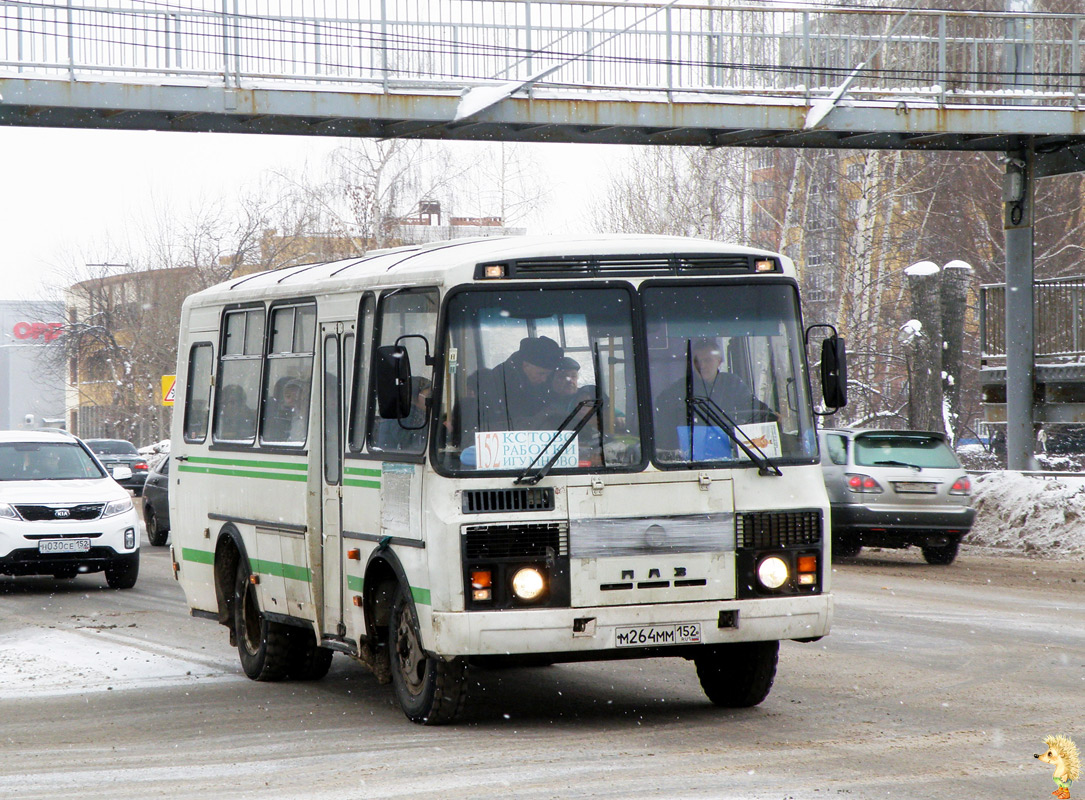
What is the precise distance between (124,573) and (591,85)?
1021 centimetres

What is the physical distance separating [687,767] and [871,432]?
13.2m

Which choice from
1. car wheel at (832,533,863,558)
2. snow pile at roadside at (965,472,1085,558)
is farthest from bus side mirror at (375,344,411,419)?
snow pile at roadside at (965,472,1085,558)

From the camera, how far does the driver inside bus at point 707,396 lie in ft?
27.2

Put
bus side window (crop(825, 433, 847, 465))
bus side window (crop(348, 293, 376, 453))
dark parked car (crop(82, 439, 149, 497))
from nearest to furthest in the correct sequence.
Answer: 1. bus side window (crop(348, 293, 376, 453))
2. bus side window (crop(825, 433, 847, 465))
3. dark parked car (crop(82, 439, 149, 497))

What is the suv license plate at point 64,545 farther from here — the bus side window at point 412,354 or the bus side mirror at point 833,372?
the bus side mirror at point 833,372

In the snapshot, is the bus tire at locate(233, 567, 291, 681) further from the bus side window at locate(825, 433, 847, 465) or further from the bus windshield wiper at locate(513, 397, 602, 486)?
the bus side window at locate(825, 433, 847, 465)

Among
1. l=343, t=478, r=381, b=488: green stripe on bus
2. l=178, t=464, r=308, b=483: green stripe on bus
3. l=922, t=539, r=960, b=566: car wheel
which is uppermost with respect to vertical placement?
l=343, t=478, r=381, b=488: green stripe on bus

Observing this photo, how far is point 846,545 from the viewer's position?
20.3 meters

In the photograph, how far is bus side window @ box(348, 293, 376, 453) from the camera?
29.9ft

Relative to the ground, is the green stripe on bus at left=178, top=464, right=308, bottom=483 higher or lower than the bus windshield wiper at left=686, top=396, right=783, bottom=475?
lower

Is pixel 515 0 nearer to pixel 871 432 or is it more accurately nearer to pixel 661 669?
pixel 871 432

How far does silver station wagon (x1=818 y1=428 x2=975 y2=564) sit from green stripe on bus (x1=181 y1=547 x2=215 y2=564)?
926cm

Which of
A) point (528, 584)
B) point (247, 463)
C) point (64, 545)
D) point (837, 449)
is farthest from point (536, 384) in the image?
point (837, 449)

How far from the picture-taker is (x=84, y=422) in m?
99.8
